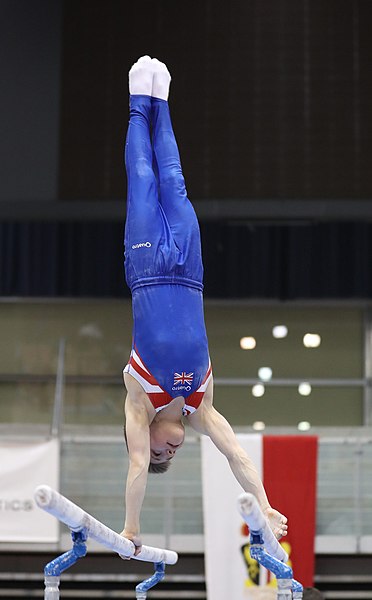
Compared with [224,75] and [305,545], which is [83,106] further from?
[305,545]

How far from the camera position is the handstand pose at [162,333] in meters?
4.99

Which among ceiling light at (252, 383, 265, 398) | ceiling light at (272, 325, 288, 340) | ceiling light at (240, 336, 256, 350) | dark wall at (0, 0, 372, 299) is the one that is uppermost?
dark wall at (0, 0, 372, 299)


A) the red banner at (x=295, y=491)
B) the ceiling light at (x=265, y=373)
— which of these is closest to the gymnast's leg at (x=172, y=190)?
the red banner at (x=295, y=491)

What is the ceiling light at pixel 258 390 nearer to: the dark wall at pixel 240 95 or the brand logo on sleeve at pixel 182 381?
the dark wall at pixel 240 95

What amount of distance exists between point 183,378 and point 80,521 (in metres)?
1.25

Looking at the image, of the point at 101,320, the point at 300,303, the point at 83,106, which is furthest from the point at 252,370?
the point at 83,106

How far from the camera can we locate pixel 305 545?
962cm

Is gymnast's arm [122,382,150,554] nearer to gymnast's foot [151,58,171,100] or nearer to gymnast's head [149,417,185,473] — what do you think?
gymnast's head [149,417,185,473]

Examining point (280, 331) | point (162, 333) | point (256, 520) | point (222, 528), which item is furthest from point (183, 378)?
point (280, 331)

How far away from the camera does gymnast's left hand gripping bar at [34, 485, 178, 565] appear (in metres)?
3.51

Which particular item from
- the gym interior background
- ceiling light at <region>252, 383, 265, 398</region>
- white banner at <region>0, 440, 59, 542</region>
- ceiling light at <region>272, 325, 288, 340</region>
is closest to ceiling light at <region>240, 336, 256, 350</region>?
the gym interior background

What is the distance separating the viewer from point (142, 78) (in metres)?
5.52

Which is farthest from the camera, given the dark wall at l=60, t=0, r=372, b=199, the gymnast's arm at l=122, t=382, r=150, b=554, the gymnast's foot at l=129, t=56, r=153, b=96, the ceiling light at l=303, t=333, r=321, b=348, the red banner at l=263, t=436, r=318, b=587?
the ceiling light at l=303, t=333, r=321, b=348

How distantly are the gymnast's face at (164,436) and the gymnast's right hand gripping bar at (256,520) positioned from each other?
751mm
